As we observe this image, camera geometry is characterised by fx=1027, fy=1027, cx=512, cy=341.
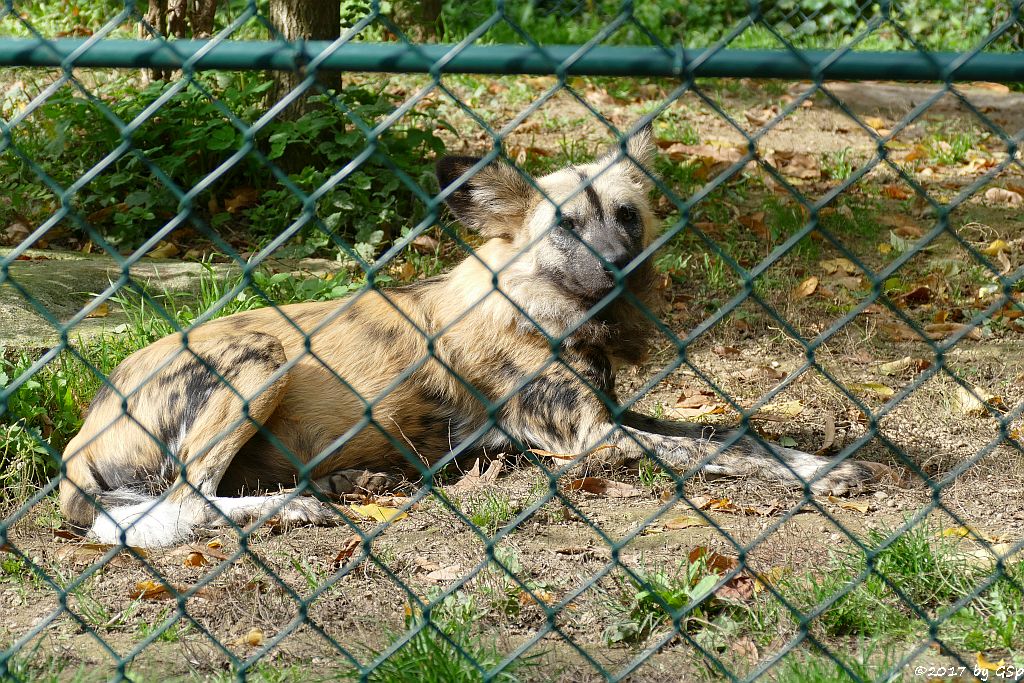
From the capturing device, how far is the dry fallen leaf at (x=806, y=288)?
577 centimetres

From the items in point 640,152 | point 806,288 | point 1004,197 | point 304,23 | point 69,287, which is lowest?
point 1004,197

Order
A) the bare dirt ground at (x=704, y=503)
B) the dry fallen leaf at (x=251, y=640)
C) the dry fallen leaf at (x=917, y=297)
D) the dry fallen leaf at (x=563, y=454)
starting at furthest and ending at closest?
the dry fallen leaf at (x=917, y=297), the dry fallen leaf at (x=563, y=454), the dry fallen leaf at (x=251, y=640), the bare dirt ground at (x=704, y=503)

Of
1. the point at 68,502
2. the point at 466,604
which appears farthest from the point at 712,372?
the point at 68,502

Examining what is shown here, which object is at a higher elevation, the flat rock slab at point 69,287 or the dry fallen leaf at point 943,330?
the flat rock slab at point 69,287

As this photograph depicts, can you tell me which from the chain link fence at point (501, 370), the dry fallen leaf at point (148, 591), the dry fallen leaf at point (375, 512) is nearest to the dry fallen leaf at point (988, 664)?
the chain link fence at point (501, 370)

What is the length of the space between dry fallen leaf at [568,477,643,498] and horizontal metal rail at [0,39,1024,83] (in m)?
2.20

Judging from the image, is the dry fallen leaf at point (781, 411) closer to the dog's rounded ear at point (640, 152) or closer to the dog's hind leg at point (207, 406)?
the dog's rounded ear at point (640, 152)

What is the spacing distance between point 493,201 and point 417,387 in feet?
3.11

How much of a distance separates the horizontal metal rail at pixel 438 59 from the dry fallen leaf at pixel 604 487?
86.5 inches

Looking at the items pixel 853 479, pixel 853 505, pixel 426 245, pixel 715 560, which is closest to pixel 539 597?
pixel 715 560

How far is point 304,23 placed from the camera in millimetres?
6395

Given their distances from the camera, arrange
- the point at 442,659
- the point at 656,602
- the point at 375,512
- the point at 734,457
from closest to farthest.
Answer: the point at 442,659, the point at 656,602, the point at 375,512, the point at 734,457

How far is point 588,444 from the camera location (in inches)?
173

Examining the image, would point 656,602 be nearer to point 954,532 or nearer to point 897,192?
point 954,532
